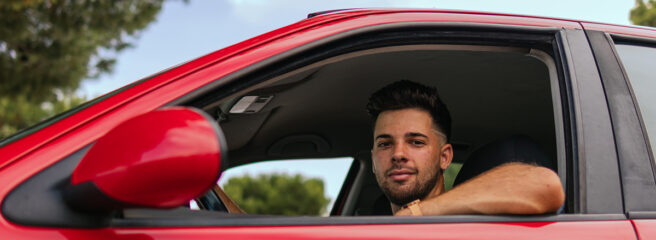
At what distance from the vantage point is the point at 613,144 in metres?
1.55

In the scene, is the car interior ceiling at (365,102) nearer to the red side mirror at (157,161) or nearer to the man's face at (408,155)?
the man's face at (408,155)

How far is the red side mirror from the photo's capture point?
1.00 m

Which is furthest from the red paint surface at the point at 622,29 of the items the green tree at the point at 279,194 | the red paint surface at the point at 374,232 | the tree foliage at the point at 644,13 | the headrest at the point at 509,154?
the green tree at the point at 279,194

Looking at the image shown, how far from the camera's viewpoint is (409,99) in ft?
8.18

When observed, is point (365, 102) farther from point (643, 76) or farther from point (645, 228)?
point (645, 228)

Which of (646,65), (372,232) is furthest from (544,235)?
(646,65)

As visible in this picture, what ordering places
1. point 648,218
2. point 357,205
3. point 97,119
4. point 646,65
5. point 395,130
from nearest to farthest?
point 97,119
point 648,218
point 646,65
point 395,130
point 357,205

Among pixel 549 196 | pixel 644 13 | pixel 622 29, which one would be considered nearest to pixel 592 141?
pixel 549 196

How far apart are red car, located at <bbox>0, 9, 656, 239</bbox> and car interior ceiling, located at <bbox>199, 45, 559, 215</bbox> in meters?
0.05

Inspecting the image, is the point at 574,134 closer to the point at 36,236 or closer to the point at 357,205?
the point at 36,236

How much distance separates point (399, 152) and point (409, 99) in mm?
241

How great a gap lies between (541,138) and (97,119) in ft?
8.38

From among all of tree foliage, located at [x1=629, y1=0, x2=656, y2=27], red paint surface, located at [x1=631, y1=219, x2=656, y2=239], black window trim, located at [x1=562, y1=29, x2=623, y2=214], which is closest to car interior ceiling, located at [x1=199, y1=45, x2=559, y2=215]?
black window trim, located at [x1=562, y1=29, x2=623, y2=214]

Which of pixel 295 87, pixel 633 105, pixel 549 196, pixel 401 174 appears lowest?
pixel 549 196
